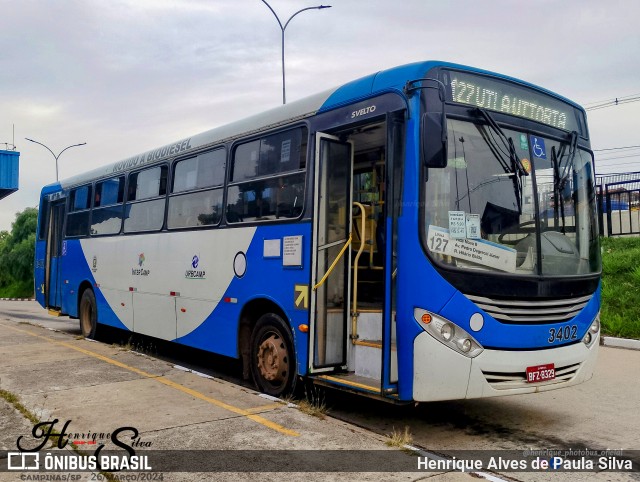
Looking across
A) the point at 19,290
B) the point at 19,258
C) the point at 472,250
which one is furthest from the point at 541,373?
the point at 19,290

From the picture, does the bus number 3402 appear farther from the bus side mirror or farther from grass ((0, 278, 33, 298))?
grass ((0, 278, 33, 298))

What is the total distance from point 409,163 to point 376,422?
2.61 meters

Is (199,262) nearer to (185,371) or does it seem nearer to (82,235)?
(185,371)

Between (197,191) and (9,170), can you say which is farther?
(9,170)

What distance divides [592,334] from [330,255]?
263 cm

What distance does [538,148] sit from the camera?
607 cm

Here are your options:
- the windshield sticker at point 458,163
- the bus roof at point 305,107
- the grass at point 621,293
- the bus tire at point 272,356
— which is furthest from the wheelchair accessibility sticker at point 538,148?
the grass at point 621,293

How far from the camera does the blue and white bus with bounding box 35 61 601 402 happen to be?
5441mm

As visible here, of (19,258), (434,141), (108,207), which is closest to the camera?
(434,141)

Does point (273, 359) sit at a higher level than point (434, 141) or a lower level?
lower

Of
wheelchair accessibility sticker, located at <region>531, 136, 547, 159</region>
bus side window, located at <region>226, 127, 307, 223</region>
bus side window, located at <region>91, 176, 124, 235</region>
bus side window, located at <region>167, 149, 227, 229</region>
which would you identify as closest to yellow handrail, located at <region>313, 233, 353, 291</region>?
bus side window, located at <region>226, 127, 307, 223</region>

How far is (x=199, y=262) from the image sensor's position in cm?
871

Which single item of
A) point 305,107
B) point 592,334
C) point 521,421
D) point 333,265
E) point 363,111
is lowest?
point 521,421

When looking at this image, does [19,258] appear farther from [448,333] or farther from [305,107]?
[448,333]
